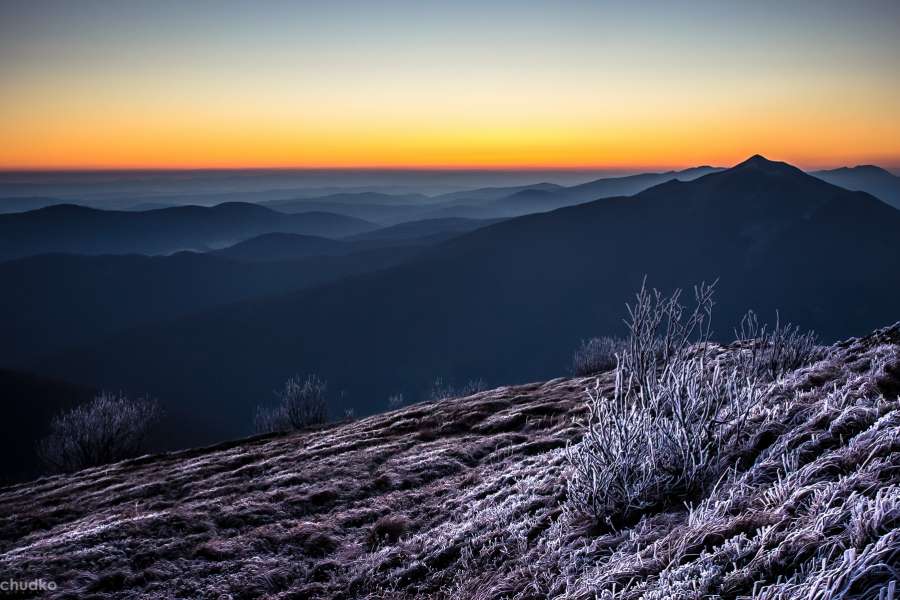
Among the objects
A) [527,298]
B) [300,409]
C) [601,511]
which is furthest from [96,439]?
[527,298]

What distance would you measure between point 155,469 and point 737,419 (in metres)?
20.7

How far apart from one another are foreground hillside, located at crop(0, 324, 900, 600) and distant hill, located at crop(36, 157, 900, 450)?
258 ft

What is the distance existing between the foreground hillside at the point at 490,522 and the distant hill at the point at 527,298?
7852 centimetres

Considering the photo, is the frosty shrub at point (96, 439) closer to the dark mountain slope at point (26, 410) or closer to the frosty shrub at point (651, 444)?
the dark mountain slope at point (26, 410)

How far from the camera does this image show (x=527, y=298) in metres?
149

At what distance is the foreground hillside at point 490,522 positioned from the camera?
3.29 m

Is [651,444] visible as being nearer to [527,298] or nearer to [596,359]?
[596,359]

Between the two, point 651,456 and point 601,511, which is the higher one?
point 651,456

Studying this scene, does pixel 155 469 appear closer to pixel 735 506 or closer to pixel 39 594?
pixel 39 594

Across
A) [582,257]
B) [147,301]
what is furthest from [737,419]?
[147,301]

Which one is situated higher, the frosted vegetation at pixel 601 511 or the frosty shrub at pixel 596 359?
the frosted vegetation at pixel 601 511

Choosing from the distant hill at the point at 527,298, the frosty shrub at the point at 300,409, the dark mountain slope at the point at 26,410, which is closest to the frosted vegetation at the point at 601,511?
the frosty shrub at the point at 300,409

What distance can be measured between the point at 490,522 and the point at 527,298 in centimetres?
14395

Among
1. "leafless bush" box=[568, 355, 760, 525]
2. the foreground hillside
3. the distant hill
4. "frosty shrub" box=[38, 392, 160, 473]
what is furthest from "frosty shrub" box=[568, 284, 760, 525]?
the distant hill
